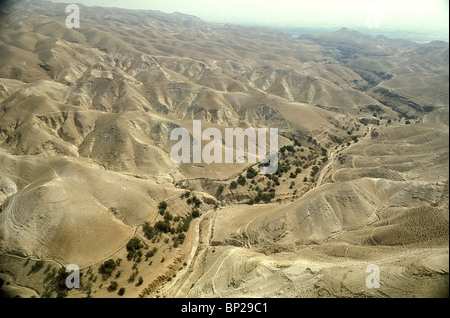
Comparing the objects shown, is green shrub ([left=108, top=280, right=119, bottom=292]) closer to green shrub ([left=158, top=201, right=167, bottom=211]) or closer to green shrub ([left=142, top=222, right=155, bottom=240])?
green shrub ([left=142, top=222, right=155, bottom=240])

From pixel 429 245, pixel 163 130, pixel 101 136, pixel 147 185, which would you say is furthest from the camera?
pixel 163 130

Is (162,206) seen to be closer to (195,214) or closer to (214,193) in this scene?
(195,214)

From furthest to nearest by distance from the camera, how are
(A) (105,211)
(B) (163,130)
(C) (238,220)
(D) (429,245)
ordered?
(B) (163,130)
(C) (238,220)
(A) (105,211)
(D) (429,245)

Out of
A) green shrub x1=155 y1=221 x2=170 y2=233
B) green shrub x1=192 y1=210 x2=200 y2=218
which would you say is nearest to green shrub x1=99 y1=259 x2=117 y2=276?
green shrub x1=155 y1=221 x2=170 y2=233

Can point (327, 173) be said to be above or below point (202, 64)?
below

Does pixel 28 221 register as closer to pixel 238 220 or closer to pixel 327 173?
pixel 238 220

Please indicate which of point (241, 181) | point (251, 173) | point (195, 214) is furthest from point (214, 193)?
A: point (251, 173)

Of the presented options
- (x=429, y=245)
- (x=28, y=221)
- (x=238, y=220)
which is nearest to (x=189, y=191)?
(x=238, y=220)

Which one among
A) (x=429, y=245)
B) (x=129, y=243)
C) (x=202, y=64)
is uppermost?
(x=202, y=64)

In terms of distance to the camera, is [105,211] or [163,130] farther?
[163,130]
